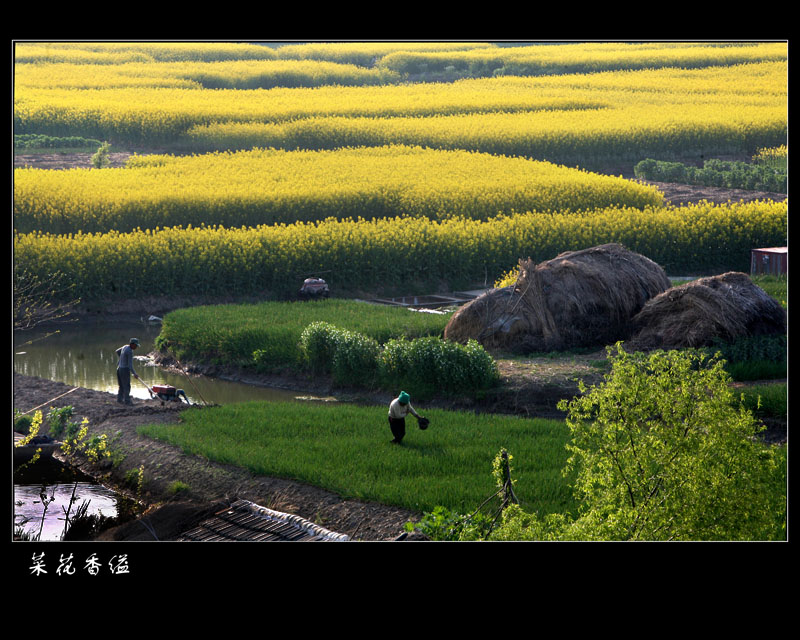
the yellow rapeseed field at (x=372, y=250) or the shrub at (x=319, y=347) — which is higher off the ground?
the yellow rapeseed field at (x=372, y=250)

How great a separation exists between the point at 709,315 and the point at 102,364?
34.7ft

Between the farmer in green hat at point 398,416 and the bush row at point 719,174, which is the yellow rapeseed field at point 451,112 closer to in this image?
the bush row at point 719,174

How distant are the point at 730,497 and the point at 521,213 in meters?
22.0

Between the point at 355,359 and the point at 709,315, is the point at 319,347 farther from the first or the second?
the point at 709,315

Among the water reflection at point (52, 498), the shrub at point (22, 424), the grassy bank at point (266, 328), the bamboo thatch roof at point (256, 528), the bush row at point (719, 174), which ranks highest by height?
the bush row at point (719, 174)

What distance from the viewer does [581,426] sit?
9031mm

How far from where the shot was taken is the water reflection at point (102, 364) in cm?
1758

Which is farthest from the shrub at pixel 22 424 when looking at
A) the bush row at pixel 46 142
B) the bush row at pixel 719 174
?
the bush row at pixel 719 174

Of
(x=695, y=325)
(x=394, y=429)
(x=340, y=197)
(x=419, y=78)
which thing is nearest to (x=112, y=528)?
(x=394, y=429)

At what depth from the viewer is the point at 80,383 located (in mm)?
18328

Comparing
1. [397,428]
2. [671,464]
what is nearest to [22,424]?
[397,428]

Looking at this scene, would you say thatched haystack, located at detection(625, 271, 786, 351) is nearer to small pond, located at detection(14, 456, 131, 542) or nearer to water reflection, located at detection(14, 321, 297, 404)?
water reflection, located at detection(14, 321, 297, 404)

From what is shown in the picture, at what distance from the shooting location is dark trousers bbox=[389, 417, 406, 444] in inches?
506

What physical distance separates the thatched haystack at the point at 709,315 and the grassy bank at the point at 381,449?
416 centimetres
